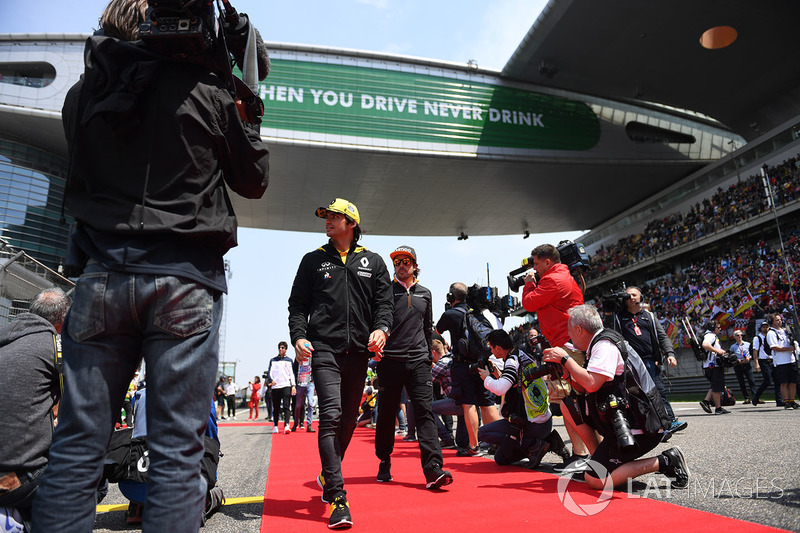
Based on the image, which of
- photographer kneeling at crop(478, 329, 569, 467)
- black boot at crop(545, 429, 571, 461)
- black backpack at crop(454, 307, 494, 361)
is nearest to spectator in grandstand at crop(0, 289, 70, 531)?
photographer kneeling at crop(478, 329, 569, 467)

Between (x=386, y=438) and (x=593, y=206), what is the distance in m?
36.1

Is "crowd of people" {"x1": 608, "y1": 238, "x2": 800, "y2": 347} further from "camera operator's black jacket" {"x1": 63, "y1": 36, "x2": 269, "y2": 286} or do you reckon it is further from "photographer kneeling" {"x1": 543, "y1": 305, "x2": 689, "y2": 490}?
"camera operator's black jacket" {"x1": 63, "y1": 36, "x2": 269, "y2": 286}

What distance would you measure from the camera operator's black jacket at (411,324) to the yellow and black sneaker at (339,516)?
1380mm

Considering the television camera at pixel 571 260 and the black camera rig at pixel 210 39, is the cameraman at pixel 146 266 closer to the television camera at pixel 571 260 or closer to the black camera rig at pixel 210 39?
the black camera rig at pixel 210 39

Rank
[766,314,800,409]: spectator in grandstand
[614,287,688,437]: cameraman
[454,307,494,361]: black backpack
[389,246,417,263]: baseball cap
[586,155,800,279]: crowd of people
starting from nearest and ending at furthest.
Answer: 1. [389,246,417,263]: baseball cap
2. [454,307,494,361]: black backpack
3. [614,287,688,437]: cameraman
4. [766,314,800,409]: spectator in grandstand
5. [586,155,800,279]: crowd of people

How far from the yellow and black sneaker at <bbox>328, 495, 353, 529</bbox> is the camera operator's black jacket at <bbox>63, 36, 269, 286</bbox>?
1.70 meters

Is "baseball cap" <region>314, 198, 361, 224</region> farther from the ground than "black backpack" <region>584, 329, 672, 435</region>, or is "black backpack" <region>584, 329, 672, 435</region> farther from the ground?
"baseball cap" <region>314, 198, 361, 224</region>

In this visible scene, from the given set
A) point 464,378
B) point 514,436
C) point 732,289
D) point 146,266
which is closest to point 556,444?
point 514,436

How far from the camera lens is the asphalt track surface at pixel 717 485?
2549 mm

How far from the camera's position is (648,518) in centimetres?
251

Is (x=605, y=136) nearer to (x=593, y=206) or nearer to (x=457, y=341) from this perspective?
(x=593, y=206)

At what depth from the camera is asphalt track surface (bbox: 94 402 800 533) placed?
2.55m

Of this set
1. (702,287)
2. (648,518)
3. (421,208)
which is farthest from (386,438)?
(421,208)

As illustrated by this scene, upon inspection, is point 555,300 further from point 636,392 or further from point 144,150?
point 144,150
